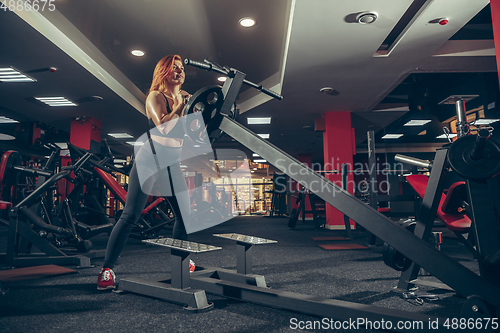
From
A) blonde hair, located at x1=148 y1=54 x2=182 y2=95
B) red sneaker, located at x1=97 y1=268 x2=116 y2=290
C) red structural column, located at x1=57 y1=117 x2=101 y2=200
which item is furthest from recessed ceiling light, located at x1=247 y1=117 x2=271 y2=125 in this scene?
red sneaker, located at x1=97 y1=268 x2=116 y2=290

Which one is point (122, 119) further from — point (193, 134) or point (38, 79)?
point (193, 134)

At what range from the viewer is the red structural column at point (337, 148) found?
661 cm

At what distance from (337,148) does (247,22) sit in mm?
3732

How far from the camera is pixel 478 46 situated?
448 centimetres

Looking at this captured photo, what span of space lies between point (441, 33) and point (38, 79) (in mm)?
6094

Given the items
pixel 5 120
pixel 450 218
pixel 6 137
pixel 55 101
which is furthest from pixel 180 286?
pixel 6 137

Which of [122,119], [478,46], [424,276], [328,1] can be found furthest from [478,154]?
[122,119]

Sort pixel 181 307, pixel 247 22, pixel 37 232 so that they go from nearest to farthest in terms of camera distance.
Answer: pixel 181 307 → pixel 37 232 → pixel 247 22

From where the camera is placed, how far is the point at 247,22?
4.27 metres

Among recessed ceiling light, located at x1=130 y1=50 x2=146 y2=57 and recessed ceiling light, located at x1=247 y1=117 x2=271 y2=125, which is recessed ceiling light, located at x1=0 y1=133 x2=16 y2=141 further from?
recessed ceiling light, located at x1=247 y1=117 x2=271 y2=125

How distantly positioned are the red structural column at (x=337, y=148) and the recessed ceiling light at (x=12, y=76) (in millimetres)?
5836

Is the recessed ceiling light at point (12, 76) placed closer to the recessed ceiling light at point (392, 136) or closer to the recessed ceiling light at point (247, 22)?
the recessed ceiling light at point (247, 22)

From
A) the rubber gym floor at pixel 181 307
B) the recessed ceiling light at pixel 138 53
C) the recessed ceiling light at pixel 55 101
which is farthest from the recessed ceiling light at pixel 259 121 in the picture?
the rubber gym floor at pixel 181 307

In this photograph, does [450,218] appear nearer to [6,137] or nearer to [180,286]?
[180,286]
